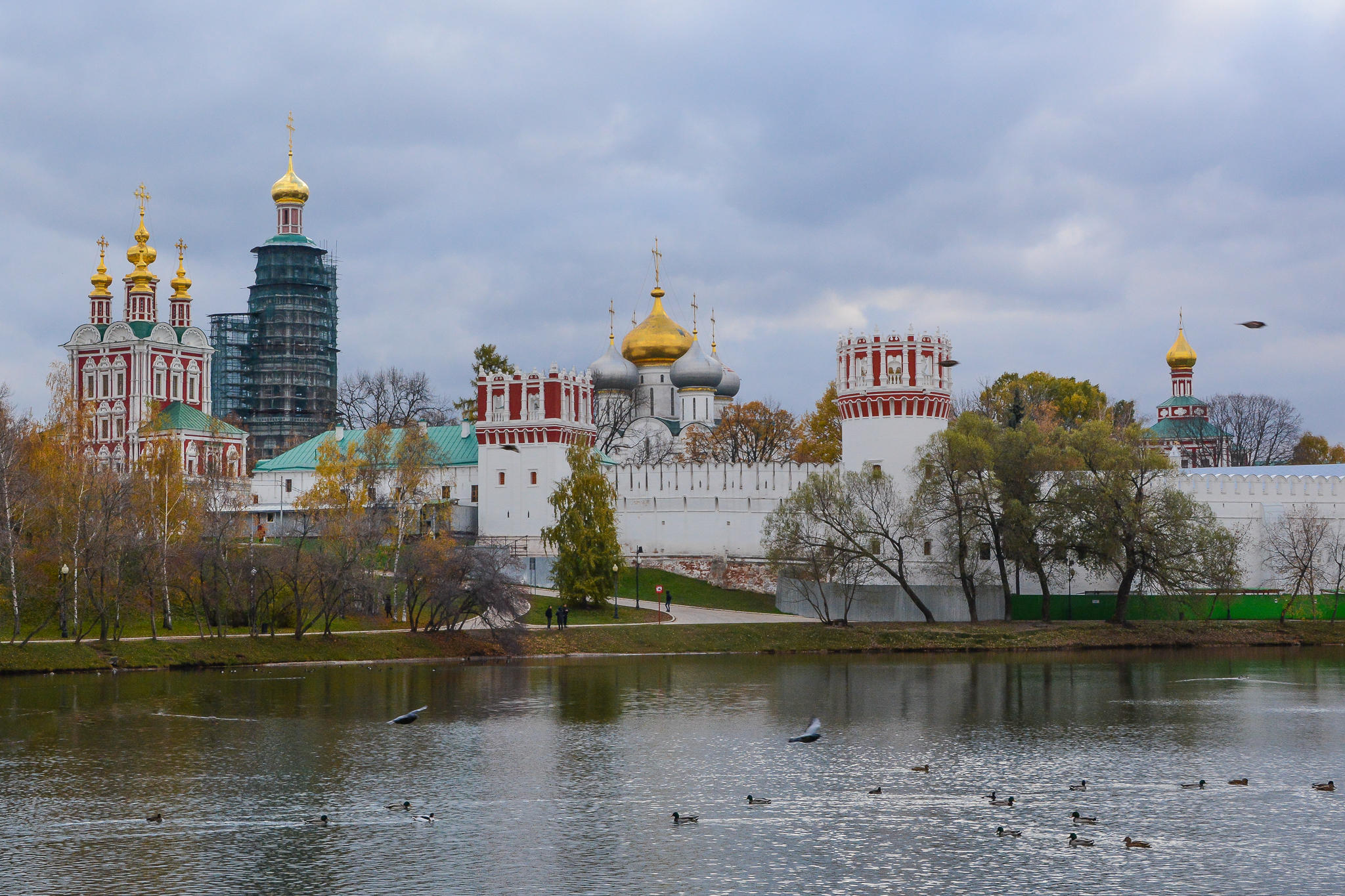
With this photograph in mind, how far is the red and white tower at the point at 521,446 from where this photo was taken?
53406 millimetres

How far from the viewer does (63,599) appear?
35.1 meters

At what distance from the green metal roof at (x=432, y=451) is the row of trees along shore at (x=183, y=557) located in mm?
11214

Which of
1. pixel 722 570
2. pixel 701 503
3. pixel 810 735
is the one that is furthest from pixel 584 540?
pixel 810 735

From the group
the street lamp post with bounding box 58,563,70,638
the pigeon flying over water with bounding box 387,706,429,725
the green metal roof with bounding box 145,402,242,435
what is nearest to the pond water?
the pigeon flying over water with bounding box 387,706,429,725

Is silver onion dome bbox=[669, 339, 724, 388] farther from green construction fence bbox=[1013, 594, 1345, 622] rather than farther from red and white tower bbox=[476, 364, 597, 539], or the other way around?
green construction fence bbox=[1013, 594, 1345, 622]

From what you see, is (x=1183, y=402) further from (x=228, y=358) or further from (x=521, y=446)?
(x=228, y=358)

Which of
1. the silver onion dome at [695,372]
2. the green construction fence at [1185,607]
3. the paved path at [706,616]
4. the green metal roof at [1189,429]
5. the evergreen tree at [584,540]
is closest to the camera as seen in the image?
the paved path at [706,616]

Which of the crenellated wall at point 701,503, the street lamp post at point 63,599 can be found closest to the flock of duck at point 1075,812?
the street lamp post at point 63,599

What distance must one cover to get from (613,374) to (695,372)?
14.0 feet

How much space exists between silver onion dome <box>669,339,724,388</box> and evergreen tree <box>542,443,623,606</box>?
27224 millimetres

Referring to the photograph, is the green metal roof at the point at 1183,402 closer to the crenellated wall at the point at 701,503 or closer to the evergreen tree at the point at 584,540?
the crenellated wall at the point at 701,503

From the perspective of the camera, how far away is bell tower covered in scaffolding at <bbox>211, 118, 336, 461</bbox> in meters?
91.6

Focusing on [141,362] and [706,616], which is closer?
[706,616]

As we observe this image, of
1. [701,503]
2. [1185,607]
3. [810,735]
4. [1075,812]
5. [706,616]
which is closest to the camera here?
[1075,812]
